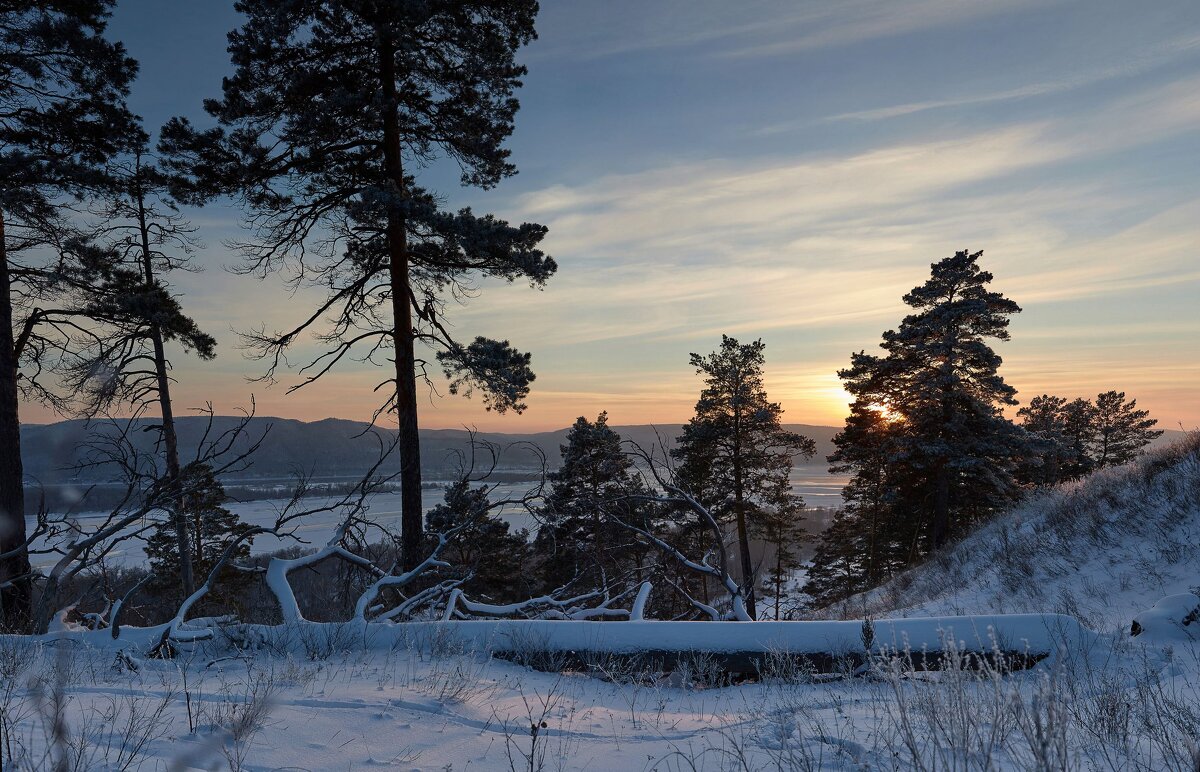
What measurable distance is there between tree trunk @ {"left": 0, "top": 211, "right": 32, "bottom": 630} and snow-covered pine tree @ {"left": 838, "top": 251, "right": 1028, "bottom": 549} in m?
22.4

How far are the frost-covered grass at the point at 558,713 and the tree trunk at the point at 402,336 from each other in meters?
3.84

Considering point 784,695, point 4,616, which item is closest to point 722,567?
point 784,695

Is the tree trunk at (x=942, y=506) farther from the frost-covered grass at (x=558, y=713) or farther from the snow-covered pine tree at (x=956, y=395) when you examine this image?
the frost-covered grass at (x=558, y=713)

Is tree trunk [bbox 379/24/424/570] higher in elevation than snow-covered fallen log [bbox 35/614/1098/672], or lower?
higher

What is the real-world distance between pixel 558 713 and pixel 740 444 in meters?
20.0

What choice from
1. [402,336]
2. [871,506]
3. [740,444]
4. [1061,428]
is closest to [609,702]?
[402,336]

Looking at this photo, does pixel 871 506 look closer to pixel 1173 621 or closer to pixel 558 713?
pixel 1173 621

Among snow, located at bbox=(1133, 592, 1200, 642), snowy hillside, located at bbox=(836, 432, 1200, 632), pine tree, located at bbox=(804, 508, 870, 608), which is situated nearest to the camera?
snow, located at bbox=(1133, 592, 1200, 642)

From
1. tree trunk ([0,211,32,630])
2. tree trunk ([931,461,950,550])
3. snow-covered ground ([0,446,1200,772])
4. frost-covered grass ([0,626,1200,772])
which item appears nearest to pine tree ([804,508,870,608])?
tree trunk ([931,461,950,550])

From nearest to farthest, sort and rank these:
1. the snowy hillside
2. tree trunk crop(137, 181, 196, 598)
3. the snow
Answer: the snow → the snowy hillside → tree trunk crop(137, 181, 196, 598)

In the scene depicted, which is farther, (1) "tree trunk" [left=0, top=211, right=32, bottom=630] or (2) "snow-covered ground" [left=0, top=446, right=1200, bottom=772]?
(1) "tree trunk" [left=0, top=211, right=32, bottom=630]

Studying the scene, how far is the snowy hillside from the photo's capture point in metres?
7.39

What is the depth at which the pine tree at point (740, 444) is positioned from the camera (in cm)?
2277

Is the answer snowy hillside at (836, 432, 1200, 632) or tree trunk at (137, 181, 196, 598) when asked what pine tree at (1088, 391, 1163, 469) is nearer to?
snowy hillside at (836, 432, 1200, 632)
